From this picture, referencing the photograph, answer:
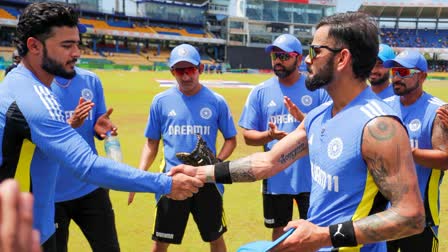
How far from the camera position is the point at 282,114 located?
4820mm

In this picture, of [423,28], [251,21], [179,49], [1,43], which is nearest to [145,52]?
[1,43]

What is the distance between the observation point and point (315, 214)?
102 inches

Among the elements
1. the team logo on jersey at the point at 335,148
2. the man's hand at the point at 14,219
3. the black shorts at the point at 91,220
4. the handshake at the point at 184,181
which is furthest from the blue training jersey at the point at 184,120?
the man's hand at the point at 14,219

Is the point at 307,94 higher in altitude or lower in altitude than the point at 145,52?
higher

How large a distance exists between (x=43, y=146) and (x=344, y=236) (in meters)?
1.75

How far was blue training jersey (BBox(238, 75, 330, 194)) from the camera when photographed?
4711mm

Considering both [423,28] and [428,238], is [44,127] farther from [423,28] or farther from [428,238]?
[423,28]

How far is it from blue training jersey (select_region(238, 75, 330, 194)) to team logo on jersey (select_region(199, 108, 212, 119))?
20.5 inches

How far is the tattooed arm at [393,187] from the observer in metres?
2.16

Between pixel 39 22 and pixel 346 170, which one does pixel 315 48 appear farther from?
pixel 39 22

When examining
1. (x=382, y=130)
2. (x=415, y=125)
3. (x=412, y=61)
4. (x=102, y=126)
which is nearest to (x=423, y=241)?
(x=415, y=125)

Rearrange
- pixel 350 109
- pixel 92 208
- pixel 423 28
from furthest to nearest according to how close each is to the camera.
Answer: pixel 423 28
pixel 92 208
pixel 350 109

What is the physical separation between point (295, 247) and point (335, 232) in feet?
0.71

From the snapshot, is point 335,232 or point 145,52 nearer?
point 335,232
